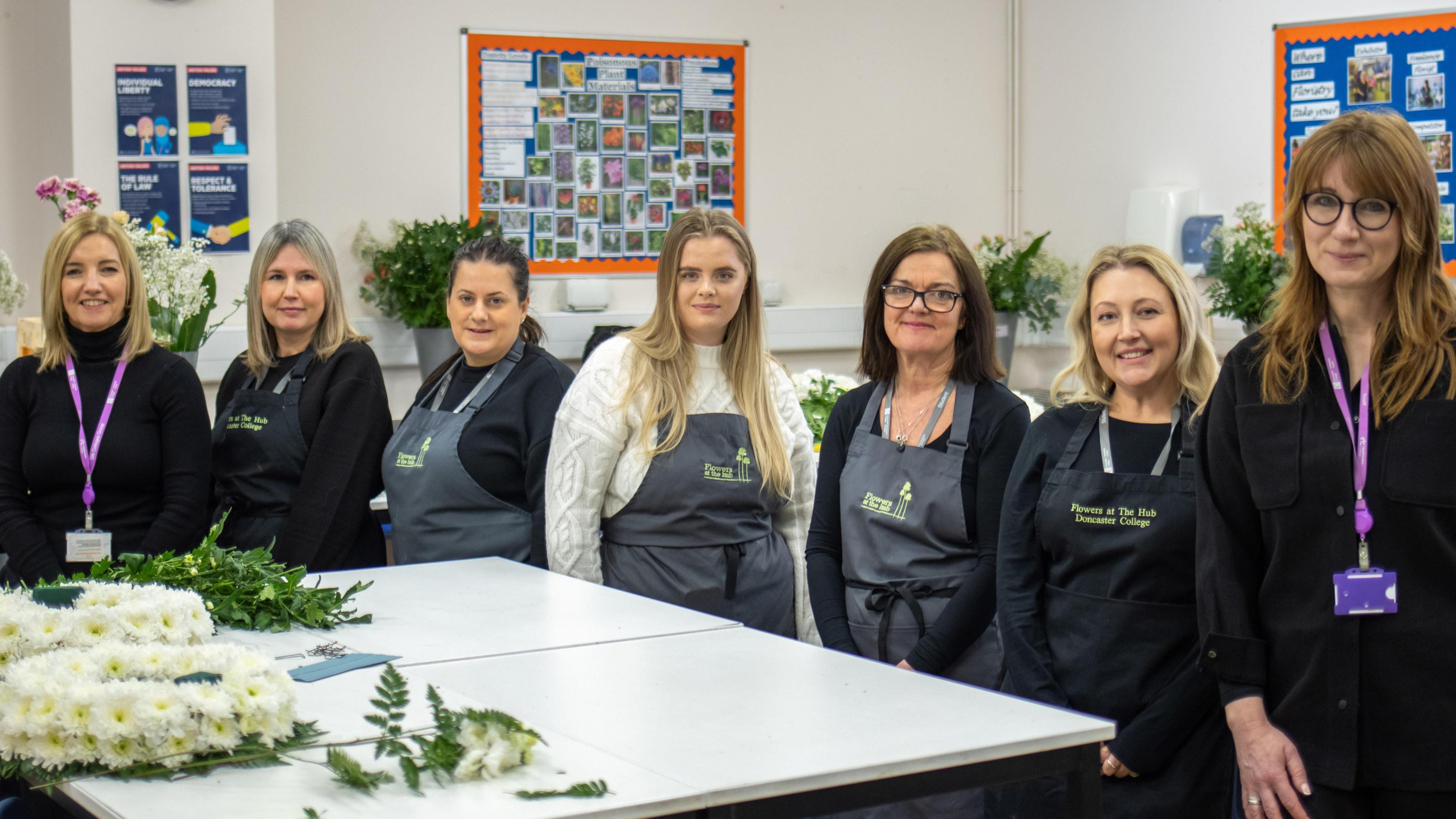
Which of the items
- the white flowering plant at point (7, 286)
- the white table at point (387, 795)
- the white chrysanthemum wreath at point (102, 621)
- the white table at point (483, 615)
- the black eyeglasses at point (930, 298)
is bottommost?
the white table at point (483, 615)

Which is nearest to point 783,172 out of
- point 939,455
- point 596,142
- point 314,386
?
point 596,142

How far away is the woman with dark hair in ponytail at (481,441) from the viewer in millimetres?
2957

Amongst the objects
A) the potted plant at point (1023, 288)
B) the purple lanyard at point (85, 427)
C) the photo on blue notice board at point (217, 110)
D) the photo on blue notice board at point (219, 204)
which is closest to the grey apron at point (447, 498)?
the purple lanyard at point (85, 427)

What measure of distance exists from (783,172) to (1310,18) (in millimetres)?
2264

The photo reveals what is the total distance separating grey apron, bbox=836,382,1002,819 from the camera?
2451 mm

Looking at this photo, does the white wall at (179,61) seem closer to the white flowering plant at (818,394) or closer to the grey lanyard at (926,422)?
the white flowering plant at (818,394)

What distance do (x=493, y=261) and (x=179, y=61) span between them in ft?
7.39

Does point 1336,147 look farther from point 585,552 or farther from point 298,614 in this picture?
point 298,614

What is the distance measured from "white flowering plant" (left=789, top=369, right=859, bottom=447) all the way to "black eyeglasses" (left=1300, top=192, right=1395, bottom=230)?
1.96 metres

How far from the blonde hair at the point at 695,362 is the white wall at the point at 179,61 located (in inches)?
99.5

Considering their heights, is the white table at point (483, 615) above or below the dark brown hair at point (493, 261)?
below

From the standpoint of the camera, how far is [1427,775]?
175 cm

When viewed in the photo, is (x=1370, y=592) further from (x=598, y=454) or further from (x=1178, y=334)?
(x=598, y=454)

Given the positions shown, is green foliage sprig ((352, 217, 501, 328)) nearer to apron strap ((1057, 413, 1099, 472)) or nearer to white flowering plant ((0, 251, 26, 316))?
white flowering plant ((0, 251, 26, 316))
